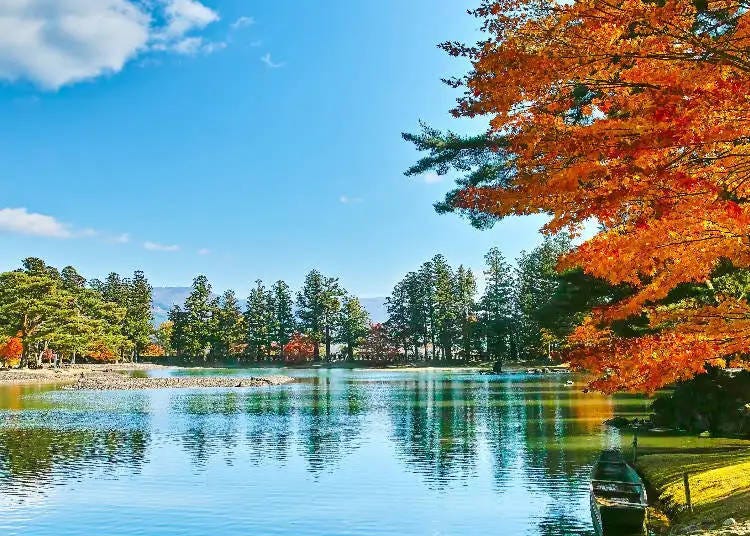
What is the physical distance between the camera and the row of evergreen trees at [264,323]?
351 feet

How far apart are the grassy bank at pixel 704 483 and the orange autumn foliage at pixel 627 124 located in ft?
18.0

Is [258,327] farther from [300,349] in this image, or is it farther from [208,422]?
[208,422]

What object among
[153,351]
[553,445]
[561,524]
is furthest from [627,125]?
[153,351]

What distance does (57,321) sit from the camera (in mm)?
75312

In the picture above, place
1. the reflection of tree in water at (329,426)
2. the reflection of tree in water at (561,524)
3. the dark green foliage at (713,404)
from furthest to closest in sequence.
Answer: the dark green foliage at (713,404)
the reflection of tree in water at (329,426)
the reflection of tree in water at (561,524)

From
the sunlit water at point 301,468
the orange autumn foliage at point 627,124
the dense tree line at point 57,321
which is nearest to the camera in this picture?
the orange autumn foliage at point 627,124

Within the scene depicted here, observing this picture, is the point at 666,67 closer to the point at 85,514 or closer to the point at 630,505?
the point at 630,505

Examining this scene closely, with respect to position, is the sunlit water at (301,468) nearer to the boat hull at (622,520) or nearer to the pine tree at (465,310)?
the boat hull at (622,520)

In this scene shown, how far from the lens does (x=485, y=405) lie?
38.2 metres

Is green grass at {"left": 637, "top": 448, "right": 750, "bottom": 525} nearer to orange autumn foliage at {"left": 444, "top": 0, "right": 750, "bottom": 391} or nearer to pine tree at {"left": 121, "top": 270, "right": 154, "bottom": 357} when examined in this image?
orange autumn foliage at {"left": 444, "top": 0, "right": 750, "bottom": 391}

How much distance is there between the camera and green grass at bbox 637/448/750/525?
12.4 metres

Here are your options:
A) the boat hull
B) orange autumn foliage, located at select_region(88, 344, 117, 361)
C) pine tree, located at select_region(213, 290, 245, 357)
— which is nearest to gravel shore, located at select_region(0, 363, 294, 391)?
orange autumn foliage, located at select_region(88, 344, 117, 361)

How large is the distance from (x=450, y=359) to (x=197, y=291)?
43833mm

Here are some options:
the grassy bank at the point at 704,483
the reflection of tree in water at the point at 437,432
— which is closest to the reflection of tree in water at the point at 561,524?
the grassy bank at the point at 704,483
